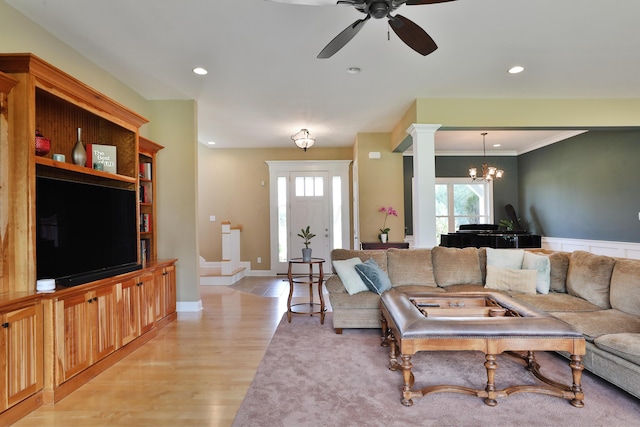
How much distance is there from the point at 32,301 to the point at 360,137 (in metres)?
5.36

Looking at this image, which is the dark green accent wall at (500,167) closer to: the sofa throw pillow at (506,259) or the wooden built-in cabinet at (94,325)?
the sofa throw pillow at (506,259)

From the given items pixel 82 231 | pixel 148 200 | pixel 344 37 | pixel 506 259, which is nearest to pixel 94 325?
pixel 82 231

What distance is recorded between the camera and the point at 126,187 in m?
3.62

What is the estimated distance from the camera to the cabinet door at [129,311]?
10.1 feet

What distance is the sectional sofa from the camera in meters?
2.38

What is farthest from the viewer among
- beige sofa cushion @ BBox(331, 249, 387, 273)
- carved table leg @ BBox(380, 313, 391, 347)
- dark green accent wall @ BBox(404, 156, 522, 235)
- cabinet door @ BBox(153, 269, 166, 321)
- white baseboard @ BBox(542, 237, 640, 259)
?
dark green accent wall @ BBox(404, 156, 522, 235)

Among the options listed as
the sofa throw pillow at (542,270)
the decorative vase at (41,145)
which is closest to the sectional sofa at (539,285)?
the sofa throw pillow at (542,270)

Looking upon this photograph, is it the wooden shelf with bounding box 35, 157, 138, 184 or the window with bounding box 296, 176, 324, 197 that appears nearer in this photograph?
the wooden shelf with bounding box 35, 157, 138, 184

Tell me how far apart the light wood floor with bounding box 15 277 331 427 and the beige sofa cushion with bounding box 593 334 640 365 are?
253cm

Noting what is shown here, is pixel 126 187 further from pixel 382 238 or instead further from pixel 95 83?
pixel 382 238

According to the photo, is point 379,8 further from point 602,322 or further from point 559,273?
point 559,273

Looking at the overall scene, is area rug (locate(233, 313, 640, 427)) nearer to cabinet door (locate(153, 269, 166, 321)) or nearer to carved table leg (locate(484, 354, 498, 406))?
carved table leg (locate(484, 354, 498, 406))

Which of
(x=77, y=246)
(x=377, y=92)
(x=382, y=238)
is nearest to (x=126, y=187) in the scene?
(x=77, y=246)

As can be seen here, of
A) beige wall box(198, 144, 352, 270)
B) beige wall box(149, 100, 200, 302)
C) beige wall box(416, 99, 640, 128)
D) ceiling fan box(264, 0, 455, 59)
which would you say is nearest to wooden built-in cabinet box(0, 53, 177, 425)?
beige wall box(149, 100, 200, 302)
